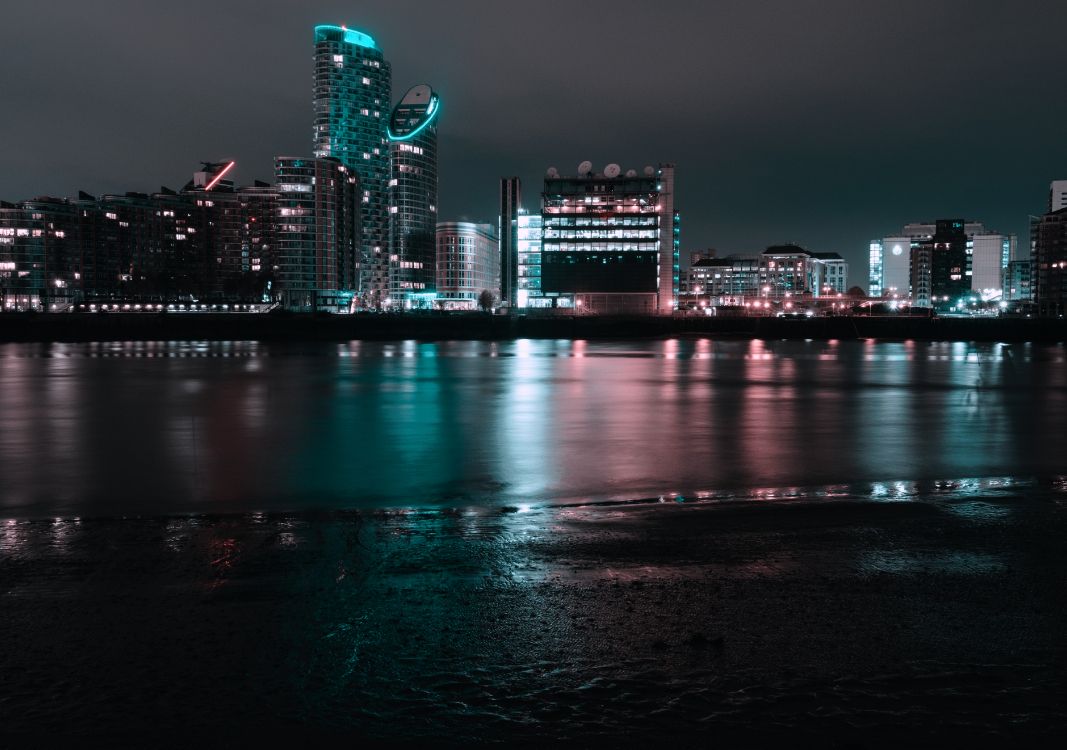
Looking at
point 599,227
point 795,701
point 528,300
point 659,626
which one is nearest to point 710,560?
point 659,626

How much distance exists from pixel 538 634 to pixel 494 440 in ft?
38.1

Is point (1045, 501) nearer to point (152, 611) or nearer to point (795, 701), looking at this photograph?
point (795, 701)

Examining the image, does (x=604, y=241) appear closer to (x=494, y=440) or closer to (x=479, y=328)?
(x=479, y=328)

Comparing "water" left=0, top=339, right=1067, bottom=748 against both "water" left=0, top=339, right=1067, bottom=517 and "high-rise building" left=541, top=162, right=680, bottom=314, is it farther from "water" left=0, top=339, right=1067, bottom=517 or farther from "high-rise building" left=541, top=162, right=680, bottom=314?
"high-rise building" left=541, top=162, right=680, bottom=314

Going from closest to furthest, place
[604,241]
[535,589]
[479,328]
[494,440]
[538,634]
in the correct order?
[538,634], [535,589], [494,440], [479,328], [604,241]

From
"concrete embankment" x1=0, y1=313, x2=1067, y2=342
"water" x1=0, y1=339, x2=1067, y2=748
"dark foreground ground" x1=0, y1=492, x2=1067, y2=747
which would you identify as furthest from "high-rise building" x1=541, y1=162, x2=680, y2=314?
"dark foreground ground" x1=0, y1=492, x2=1067, y2=747

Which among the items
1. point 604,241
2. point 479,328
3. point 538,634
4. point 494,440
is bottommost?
point 494,440

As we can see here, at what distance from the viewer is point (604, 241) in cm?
16100

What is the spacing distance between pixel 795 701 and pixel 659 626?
1337 mm

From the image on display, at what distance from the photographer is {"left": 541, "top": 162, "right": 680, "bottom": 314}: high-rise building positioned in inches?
6299

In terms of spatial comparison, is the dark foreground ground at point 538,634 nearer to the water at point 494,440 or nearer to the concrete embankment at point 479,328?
the water at point 494,440

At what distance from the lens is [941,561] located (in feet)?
26.4

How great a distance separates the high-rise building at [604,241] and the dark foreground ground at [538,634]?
152 meters

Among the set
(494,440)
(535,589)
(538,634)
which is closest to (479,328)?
(494,440)
